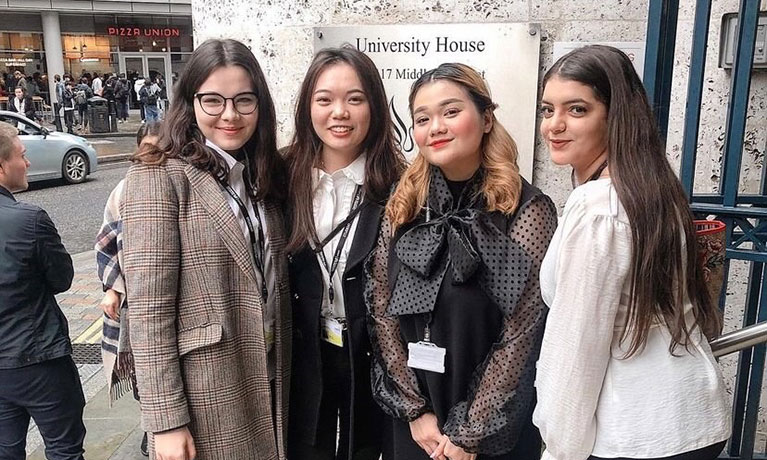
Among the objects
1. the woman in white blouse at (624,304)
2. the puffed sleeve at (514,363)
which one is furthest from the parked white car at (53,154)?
the woman in white blouse at (624,304)

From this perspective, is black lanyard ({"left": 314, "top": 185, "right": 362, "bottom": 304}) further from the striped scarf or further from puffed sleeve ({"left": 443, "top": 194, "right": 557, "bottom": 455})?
the striped scarf

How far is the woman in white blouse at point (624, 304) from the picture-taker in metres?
1.41

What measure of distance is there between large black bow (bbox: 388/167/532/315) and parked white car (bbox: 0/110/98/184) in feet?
35.5

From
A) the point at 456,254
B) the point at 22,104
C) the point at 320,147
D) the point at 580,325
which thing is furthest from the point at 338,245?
the point at 22,104

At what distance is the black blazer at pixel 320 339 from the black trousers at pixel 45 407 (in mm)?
1317

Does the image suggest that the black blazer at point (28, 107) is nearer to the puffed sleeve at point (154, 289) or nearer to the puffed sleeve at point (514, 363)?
the puffed sleeve at point (154, 289)

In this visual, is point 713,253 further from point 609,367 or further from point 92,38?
point 92,38

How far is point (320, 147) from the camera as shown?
7.52 feet

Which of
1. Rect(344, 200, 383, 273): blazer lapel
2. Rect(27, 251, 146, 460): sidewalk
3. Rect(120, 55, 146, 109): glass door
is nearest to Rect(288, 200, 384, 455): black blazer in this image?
Rect(344, 200, 383, 273): blazer lapel

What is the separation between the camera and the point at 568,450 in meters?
1.52

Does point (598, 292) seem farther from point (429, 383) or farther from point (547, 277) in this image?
point (429, 383)

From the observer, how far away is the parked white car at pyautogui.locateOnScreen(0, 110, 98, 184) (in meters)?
11.2

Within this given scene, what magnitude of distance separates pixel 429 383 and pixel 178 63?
91.4 ft

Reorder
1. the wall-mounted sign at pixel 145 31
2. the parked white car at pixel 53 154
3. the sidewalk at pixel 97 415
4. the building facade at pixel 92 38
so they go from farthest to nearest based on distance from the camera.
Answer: the wall-mounted sign at pixel 145 31 → the building facade at pixel 92 38 → the parked white car at pixel 53 154 → the sidewalk at pixel 97 415
